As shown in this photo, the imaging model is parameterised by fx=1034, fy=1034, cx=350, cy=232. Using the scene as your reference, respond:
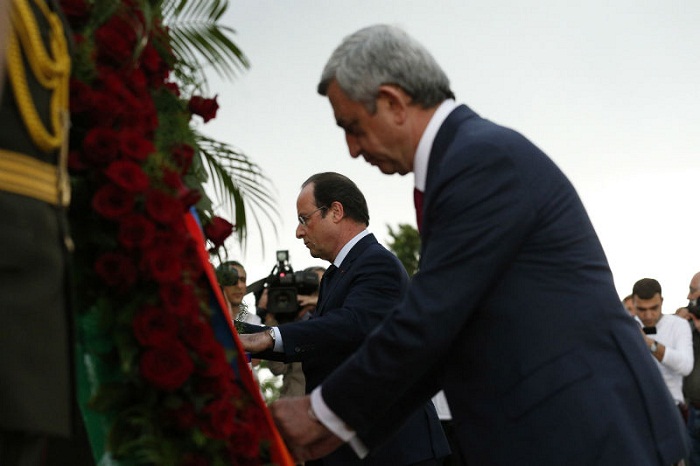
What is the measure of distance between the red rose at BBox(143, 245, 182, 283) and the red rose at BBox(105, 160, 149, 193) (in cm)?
14

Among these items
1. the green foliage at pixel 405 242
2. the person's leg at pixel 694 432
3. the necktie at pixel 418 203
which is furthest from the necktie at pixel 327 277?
the green foliage at pixel 405 242

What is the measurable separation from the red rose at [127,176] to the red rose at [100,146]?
22 millimetres

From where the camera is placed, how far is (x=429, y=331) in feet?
8.80

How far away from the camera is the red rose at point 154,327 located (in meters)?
2.28

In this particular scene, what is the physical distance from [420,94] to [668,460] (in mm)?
1175

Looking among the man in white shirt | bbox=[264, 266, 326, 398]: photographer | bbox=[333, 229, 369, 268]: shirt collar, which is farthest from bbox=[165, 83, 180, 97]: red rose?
the man in white shirt

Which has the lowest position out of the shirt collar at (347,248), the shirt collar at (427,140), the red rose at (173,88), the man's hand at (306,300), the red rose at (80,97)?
the man's hand at (306,300)

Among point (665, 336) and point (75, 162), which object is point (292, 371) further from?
point (75, 162)

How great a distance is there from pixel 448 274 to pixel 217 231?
0.69 m

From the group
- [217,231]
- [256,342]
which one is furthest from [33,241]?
[256,342]

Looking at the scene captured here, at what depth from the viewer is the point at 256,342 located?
170 inches

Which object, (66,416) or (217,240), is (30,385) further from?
(217,240)

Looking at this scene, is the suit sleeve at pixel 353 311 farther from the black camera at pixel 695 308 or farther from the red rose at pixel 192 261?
the black camera at pixel 695 308

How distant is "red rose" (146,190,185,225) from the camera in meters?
2.31
